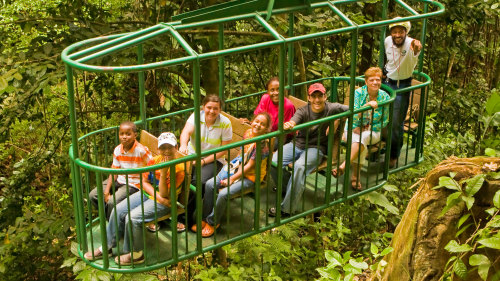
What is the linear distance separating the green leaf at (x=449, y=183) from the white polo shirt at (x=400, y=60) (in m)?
2.07

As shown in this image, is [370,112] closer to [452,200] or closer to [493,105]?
[493,105]

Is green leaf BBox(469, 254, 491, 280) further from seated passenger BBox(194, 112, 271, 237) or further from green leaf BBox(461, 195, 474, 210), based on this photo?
seated passenger BBox(194, 112, 271, 237)

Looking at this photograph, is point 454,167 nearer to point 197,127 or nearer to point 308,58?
point 197,127

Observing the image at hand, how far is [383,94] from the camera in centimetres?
552

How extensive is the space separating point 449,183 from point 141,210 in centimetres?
200

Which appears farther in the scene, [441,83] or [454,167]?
[441,83]

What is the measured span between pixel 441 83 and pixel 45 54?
720 centimetres

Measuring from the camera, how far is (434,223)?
14.2ft

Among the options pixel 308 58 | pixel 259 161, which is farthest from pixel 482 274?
pixel 308 58

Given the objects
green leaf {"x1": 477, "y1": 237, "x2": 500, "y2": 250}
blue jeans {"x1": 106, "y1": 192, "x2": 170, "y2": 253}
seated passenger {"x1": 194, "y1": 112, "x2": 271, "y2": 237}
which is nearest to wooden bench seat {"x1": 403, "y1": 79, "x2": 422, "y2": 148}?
seated passenger {"x1": 194, "y1": 112, "x2": 271, "y2": 237}

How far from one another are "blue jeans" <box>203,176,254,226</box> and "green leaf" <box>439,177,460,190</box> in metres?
1.44

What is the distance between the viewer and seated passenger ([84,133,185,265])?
4.42 m

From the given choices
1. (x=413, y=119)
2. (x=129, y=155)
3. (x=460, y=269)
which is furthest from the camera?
(x=413, y=119)

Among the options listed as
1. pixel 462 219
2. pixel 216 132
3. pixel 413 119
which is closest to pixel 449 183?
pixel 462 219
